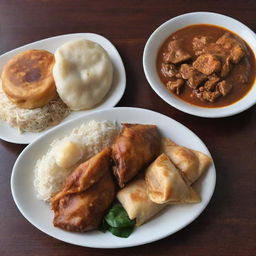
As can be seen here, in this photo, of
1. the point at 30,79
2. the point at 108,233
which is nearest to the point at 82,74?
the point at 30,79

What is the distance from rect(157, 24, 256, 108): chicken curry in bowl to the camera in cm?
239

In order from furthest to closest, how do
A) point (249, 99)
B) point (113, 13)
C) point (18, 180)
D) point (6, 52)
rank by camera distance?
1. point (113, 13)
2. point (6, 52)
3. point (249, 99)
4. point (18, 180)

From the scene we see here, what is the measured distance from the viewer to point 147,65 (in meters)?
2.46

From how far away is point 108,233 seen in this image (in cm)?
194

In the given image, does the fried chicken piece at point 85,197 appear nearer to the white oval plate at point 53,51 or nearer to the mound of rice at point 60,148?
the mound of rice at point 60,148

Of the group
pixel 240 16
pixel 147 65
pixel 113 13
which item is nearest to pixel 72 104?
pixel 147 65

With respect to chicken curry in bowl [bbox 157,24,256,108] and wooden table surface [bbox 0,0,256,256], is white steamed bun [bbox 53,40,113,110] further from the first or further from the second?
chicken curry in bowl [bbox 157,24,256,108]

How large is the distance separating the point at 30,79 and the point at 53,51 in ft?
1.28

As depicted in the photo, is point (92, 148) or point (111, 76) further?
point (111, 76)

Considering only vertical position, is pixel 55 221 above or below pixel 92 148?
below

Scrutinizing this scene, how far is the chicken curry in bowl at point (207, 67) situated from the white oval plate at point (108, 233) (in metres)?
0.30

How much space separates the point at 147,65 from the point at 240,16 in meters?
0.97

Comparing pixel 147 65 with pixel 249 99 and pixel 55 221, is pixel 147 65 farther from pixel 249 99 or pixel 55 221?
pixel 55 221

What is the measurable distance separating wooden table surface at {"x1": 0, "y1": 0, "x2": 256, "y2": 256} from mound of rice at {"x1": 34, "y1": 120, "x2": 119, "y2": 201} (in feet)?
0.75
